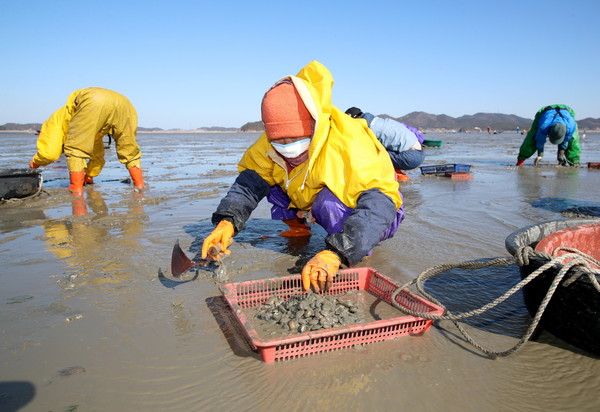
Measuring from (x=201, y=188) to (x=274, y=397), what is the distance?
607cm

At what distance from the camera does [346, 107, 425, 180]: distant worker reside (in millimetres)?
4805

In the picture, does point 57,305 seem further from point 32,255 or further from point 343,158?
point 343,158

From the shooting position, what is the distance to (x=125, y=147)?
6.70 metres

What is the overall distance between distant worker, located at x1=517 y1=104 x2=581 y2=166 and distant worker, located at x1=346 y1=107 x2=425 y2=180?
806 cm

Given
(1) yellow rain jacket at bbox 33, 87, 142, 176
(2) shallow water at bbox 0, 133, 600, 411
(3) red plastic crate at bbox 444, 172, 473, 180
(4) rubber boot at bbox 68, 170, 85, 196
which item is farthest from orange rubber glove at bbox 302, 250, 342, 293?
(3) red plastic crate at bbox 444, 172, 473, 180

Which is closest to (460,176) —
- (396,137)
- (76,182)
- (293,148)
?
(396,137)

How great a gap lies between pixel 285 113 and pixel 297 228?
5.44 ft

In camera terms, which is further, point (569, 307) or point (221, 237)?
point (221, 237)

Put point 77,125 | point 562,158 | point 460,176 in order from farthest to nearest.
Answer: point 562,158 → point 460,176 → point 77,125

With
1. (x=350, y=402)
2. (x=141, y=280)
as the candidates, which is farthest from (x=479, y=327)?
(x=141, y=280)

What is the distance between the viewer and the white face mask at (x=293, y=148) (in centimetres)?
284

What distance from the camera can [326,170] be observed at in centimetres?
287

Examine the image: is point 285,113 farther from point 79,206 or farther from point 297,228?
point 79,206

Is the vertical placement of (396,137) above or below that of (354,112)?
below
